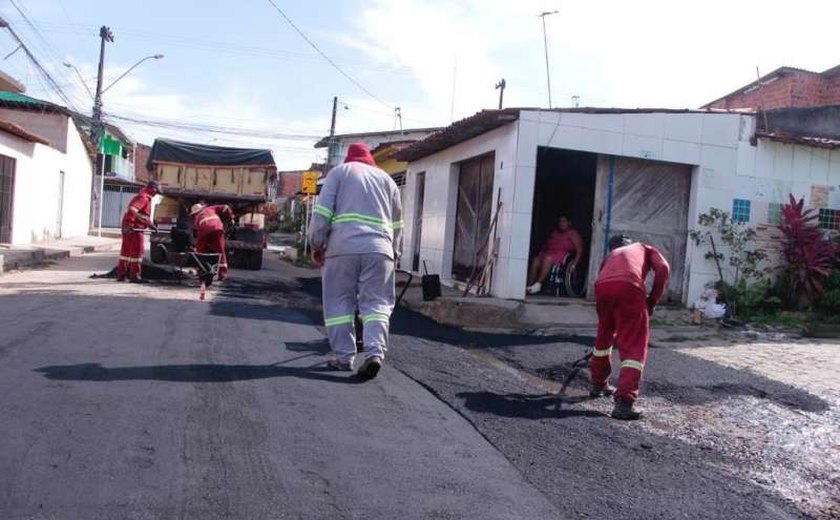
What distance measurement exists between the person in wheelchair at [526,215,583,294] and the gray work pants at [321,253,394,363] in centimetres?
669

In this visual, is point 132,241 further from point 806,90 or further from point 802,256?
point 806,90

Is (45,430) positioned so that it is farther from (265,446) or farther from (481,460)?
(481,460)

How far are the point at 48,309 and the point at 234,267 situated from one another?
8.78 meters

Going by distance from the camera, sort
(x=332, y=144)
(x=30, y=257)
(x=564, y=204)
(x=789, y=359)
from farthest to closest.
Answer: (x=332, y=144) → (x=30, y=257) → (x=564, y=204) → (x=789, y=359)

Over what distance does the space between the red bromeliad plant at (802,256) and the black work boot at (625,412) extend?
282 inches

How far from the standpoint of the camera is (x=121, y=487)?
10.6 feet

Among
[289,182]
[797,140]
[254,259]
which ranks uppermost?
[289,182]

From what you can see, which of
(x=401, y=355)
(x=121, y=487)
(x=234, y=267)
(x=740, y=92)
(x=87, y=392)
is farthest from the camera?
(x=740, y=92)

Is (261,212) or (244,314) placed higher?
(261,212)

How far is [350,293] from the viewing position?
5.68 m

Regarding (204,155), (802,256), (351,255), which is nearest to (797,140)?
(802,256)

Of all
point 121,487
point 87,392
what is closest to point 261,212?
point 87,392

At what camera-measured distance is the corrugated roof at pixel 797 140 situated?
38.2ft

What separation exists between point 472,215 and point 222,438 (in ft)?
33.5
